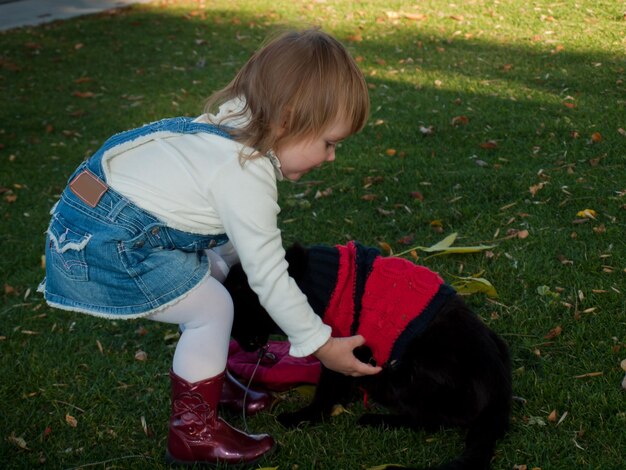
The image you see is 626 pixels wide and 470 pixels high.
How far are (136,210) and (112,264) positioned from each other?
0.19 m

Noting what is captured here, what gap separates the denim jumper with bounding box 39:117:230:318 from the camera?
8.00ft

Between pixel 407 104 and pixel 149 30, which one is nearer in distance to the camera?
pixel 407 104

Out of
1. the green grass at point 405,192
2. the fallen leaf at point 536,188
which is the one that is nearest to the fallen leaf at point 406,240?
the green grass at point 405,192

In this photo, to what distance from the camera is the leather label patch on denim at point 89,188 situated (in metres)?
2.47

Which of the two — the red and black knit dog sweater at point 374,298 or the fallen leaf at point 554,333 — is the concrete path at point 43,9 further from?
the fallen leaf at point 554,333

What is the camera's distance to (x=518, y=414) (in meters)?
2.80

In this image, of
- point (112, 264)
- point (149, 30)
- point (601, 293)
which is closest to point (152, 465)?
point (112, 264)

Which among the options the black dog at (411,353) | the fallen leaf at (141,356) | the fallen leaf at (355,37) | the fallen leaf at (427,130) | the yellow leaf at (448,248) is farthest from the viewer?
the fallen leaf at (355,37)

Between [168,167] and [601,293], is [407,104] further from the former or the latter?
[168,167]

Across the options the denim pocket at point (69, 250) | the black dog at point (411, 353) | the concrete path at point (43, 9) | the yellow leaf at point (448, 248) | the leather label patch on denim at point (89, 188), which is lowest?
the concrete path at point (43, 9)

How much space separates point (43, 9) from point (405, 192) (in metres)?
8.25

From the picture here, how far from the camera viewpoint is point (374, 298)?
8.98ft

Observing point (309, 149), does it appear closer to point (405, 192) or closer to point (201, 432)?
point (201, 432)

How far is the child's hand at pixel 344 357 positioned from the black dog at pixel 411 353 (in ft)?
0.33
